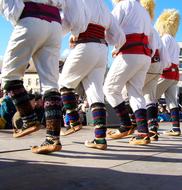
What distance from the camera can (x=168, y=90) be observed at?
584cm

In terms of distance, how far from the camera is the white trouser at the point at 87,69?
3650 mm

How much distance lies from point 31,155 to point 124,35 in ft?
5.75

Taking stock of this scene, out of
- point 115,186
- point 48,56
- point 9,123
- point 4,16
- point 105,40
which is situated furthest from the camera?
point 9,123

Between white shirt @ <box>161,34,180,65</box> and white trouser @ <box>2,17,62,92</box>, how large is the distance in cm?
276

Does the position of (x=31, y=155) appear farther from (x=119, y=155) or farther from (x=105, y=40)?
(x=105, y=40)

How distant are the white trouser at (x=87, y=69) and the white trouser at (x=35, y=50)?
466mm

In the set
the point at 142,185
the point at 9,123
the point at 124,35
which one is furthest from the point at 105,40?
the point at 9,123

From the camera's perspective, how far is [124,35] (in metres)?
4.01

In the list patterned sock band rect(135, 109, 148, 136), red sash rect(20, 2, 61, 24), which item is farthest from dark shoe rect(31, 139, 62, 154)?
patterned sock band rect(135, 109, 148, 136)

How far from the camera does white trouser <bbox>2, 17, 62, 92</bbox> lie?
9.77ft

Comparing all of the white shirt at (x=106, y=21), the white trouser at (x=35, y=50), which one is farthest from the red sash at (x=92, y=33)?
the white trouser at (x=35, y=50)

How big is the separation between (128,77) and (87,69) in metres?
0.77

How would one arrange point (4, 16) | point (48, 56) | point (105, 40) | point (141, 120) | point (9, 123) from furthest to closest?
point (9, 123) → point (141, 120) → point (105, 40) → point (48, 56) → point (4, 16)

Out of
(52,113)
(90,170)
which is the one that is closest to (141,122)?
(52,113)
